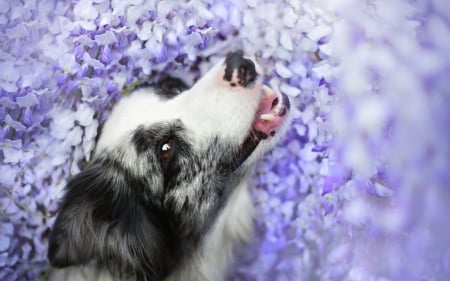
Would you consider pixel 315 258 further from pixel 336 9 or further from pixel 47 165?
pixel 47 165

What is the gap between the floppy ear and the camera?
1.17 m

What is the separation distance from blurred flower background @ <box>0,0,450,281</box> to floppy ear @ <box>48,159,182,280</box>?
7 centimetres

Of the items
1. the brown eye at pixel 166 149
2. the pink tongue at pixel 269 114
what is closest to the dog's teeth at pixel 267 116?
the pink tongue at pixel 269 114

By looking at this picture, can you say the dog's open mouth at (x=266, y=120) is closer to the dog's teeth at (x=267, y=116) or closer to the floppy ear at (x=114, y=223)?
the dog's teeth at (x=267, y=116)

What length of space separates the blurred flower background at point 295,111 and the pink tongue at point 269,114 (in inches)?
1.5

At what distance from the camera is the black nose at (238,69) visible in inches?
45.4

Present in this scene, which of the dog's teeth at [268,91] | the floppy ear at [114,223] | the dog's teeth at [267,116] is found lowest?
the floppy ear at [114,223]

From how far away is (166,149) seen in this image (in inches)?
47.4

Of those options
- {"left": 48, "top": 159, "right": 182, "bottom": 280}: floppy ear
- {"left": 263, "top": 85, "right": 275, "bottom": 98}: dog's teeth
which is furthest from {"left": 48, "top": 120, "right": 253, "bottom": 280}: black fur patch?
{"left": 263, "top": 85, "right": 275, "bottom": 98}: dog's teeth

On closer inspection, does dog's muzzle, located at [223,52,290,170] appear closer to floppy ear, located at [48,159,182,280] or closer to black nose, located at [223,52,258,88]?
black nose, located at [223,52,258,88]

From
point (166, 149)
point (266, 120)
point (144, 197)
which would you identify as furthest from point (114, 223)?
point (266, 120)

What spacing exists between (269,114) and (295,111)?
0.06 metres

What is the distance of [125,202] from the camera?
1.21 m

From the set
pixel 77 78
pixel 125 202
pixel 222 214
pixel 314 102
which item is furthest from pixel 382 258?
pixel 77 78
